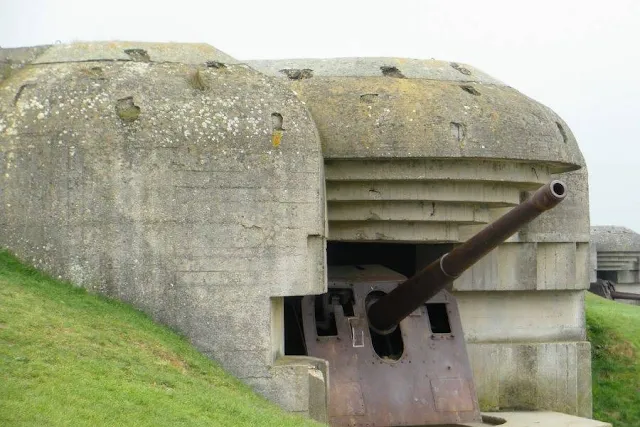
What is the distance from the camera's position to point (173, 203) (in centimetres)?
1032

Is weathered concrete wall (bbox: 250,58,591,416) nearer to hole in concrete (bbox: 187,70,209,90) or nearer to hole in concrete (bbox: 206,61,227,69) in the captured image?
hole in concrete (bbox: 206,61,227,69)

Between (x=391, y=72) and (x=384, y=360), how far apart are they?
2851 mm

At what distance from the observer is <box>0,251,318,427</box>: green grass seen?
7.18m

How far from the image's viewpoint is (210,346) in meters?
10.3

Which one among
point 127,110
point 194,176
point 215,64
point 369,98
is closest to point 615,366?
point 369,98

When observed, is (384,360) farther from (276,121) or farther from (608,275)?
(608,275)

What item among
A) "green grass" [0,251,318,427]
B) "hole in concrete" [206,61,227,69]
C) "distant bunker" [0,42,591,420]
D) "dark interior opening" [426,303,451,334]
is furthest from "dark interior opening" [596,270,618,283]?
"green grass" [0,251,318,427]

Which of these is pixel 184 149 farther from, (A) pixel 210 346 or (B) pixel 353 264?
(B) pixel 353 264

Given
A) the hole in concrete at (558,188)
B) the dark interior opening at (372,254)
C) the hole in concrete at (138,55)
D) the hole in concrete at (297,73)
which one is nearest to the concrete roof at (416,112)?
the hole in concrete at (297,73)

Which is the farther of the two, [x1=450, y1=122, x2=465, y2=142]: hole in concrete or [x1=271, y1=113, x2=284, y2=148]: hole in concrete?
[x1=450, y1=122, x2=465, y2=142]: hole in concrete

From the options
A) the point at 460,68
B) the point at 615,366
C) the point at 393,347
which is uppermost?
the point at 460,68

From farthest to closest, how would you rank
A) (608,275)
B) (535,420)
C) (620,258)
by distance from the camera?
(608,275)
(620,258)
(535,420)

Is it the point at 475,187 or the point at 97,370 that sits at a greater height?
the point at 475,187

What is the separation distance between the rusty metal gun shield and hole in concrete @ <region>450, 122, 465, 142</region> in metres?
1.74
